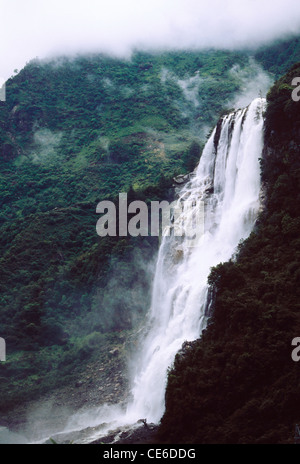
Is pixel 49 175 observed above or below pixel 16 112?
below

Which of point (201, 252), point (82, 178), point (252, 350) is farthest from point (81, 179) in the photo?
point (252, 350)

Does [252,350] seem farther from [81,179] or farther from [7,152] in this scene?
[7,152]

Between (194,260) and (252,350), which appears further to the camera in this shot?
(194,260)

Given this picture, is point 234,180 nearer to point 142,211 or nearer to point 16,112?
point 142,211

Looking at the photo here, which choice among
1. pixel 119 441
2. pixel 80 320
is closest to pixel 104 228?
pixel 80 320

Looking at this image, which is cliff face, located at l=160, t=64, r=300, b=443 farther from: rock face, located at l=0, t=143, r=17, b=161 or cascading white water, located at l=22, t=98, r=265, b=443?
rock face, located at l=0, t=143, r=17, b=161

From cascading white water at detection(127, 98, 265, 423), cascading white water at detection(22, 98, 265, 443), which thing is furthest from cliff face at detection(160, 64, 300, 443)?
cascading white water at detection(127, 98, 265, 423)
